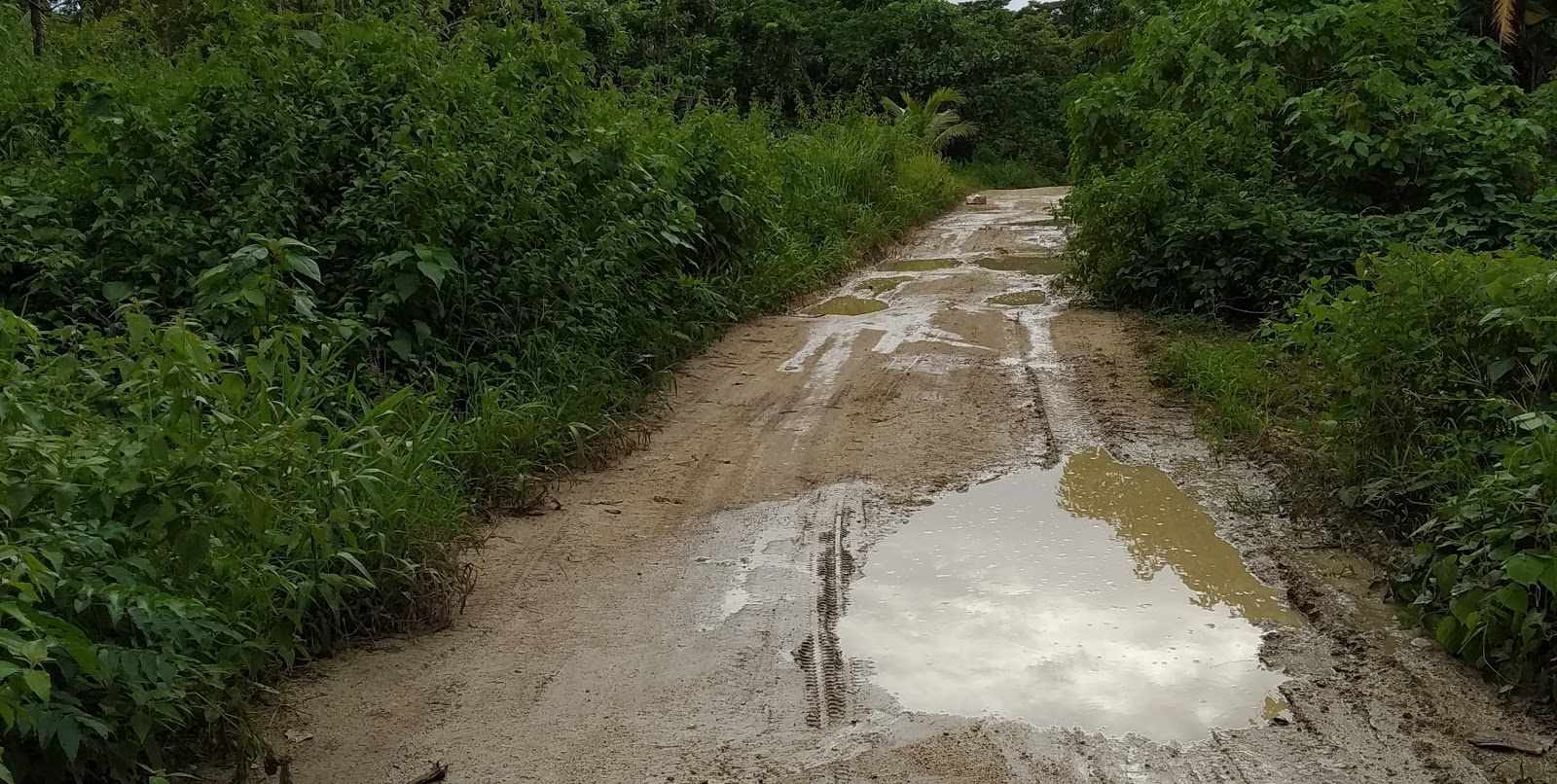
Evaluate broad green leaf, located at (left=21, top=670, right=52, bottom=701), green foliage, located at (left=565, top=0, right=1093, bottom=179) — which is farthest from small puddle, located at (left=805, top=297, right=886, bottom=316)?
green foliage, located at (left=565, top=0, right=1093, bottom=179)

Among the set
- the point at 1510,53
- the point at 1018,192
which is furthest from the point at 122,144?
the point at 1018,192

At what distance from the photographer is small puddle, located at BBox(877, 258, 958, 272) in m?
11.8

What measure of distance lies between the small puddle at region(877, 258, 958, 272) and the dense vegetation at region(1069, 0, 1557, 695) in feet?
5.36

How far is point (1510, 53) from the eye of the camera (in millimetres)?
9438

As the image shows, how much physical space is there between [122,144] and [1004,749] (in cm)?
518

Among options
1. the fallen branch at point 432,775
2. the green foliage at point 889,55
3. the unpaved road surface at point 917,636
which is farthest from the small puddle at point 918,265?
the fallen branch at point 432,775

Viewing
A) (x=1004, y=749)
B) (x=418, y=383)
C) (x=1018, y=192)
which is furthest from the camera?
(x=1018, y=192)

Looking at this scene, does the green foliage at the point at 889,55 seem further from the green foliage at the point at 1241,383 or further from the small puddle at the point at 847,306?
the green foliage at the point at 1241,383

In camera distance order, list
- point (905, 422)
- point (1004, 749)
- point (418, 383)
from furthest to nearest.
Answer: point (905, 422), point (418, 383), point (1004, 749)

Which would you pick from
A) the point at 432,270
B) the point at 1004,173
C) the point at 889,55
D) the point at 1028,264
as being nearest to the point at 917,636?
the point at 432,270

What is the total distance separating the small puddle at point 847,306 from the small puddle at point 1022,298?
3.20ft

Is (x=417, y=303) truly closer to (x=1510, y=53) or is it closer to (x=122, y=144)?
(x=122, y=144)

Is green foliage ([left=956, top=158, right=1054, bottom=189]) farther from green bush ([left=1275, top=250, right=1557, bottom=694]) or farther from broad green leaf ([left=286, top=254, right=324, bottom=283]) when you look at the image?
broad green leaf ([left=286, top=254, right=324, bottom=283])

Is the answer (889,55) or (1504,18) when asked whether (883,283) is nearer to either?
(1504,18)
